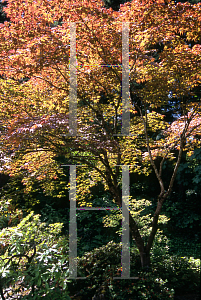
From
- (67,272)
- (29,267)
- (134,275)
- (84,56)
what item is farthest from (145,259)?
(84,56)

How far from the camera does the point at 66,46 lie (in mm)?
2680

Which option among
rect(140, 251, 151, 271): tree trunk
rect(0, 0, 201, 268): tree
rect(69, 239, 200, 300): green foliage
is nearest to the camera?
rect(0, 0, 201, 268): tree

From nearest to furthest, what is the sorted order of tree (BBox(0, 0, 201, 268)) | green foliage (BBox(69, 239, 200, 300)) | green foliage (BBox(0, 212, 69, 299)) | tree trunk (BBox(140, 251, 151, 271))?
green foliage (BBox(0, 212, 69, 299))
tree (BBox(0, 0, 201, 268))
green foliage (BBox(69, 239, 200, 300))
tree trunk (BBox(140, 251, 151, 271))

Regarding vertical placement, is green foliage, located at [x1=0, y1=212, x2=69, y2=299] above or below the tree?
below

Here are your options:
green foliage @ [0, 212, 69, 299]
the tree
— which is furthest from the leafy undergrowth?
the tree

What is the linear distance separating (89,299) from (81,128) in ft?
7.59

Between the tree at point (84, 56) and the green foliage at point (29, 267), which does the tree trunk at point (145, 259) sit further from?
the tree at point (84, 56)

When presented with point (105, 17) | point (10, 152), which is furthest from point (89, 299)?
point (105, 17)

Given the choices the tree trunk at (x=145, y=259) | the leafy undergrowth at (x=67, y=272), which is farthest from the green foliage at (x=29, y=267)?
the tree trunk at (x=145, y=259)

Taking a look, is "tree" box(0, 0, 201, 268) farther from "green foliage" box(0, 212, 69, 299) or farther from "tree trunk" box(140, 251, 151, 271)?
"tree trunk" box(140, 251, 151, 271)

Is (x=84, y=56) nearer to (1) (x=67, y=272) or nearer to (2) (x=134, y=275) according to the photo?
(1) (x=67, y=272)

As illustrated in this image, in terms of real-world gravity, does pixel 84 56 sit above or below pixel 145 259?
above

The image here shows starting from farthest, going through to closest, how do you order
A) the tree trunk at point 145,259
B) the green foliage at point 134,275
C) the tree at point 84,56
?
the tree trunk at point 145,259 → the green foliage at point 134,275 → the tree at point 84,56

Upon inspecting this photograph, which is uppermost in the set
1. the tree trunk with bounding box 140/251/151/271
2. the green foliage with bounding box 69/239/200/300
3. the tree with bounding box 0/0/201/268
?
the tree with bounding box 0/0/201/268
